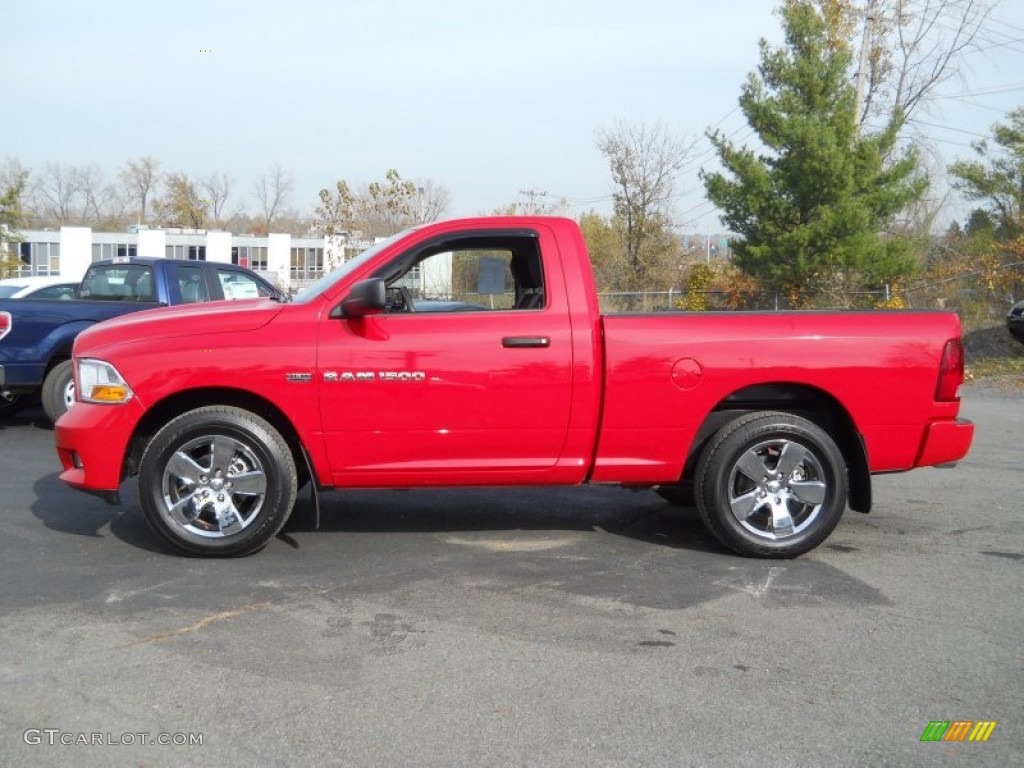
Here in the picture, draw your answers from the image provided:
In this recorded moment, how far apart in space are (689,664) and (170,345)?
128 inches

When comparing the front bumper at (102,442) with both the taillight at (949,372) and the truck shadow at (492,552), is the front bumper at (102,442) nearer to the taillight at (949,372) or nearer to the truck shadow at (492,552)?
the truck shadow at (492,552)

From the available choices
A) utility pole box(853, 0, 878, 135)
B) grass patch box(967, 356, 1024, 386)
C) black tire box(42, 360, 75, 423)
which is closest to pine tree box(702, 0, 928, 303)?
utility pole box(853, 0, 878, 135)

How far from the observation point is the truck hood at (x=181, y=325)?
5.55 meters

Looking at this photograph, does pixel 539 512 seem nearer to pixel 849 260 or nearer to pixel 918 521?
pixel 918 521

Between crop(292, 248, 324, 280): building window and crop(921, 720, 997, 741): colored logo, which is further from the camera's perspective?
crop(292, 248, 324, 280): building window

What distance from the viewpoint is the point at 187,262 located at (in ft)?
34.7

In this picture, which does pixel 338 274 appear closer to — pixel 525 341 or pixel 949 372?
pixel 525 341

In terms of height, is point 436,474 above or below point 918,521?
above

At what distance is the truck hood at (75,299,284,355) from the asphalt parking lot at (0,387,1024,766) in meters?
1.22

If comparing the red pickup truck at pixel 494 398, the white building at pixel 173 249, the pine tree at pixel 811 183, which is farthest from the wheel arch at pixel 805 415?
the white building at pixel 173 249

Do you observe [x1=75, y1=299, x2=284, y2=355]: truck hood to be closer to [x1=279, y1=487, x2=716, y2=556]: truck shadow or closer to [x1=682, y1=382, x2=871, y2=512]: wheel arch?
[x1=279, y1=487, x2=716, y2=556]: truck shadow

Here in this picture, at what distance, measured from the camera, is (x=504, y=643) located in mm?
4391

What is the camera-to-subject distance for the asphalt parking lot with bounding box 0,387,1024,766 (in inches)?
138

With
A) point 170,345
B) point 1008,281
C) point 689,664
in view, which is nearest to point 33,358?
point 170,345
